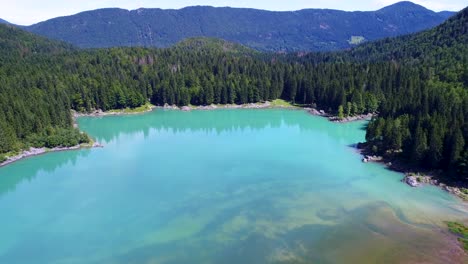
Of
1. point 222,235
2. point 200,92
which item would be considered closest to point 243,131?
point 200,92

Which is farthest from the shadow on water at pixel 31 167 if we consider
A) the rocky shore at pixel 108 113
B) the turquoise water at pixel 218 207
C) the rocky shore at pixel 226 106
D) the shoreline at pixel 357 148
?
the rocky shore at pixel 226 106

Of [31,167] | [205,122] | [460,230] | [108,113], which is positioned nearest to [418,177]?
[460,230]

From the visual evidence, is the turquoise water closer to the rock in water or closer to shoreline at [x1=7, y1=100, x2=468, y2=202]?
the rock in water

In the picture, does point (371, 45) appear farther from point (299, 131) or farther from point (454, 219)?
point (454, 219)

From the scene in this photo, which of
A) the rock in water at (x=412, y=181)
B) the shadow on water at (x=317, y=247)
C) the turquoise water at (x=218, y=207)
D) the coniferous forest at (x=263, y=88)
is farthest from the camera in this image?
the coniferous forest at (x=263, y=88)

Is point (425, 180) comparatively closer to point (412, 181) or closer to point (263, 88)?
point (412, 181)

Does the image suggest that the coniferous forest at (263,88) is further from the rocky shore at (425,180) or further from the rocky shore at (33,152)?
the rocky shore at (425,180)
